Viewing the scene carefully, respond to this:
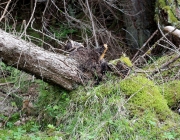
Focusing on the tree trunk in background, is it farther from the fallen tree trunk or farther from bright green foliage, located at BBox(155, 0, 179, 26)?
the fallen tree trunk

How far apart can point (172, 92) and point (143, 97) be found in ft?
1.98

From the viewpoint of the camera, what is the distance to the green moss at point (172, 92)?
4.62m

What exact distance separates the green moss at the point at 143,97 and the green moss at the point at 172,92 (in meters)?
0.23

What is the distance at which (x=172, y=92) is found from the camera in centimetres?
470

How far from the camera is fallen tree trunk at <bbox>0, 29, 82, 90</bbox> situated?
14.3ft

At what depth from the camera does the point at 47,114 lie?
4668mm

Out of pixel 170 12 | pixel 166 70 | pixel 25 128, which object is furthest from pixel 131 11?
pixel 25 128

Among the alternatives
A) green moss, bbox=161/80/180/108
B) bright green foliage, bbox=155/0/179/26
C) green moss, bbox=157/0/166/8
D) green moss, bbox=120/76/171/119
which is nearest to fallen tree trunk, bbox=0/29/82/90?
green moss, bbox=120/76/171/119

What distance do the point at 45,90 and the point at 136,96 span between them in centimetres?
140

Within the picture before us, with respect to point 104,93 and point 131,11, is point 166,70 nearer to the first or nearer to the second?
point 104,93

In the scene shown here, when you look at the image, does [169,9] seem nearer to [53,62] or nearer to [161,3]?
[161,3]

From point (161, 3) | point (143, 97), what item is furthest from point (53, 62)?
point (161, 3)

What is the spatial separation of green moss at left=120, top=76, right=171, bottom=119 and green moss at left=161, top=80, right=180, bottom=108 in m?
0.23

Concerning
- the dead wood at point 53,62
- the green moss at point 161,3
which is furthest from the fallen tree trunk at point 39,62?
the green moss at point 161,3
